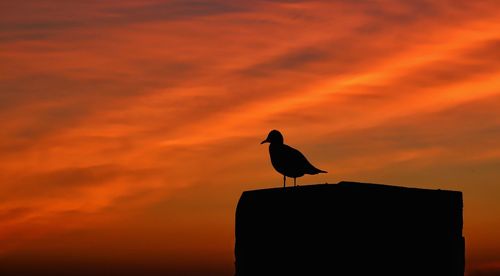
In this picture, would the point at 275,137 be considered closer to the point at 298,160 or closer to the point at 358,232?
the point at 298,160

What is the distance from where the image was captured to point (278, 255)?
8.13 meters

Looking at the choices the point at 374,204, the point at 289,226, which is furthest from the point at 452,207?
the point at 289,226

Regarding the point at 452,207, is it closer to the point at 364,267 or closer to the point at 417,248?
the point at 417,248

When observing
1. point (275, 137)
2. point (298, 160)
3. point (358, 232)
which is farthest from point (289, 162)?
point (358, 232)

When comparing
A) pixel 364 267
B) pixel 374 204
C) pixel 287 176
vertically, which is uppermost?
pixel 287 176

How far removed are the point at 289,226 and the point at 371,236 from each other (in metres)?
0.87

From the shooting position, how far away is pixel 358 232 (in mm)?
7547

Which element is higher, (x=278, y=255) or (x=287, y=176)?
(x=287, y=176)

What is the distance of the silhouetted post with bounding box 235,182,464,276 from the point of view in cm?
755

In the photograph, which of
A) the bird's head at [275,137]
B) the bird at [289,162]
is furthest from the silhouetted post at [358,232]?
the bird's head at [275,137]

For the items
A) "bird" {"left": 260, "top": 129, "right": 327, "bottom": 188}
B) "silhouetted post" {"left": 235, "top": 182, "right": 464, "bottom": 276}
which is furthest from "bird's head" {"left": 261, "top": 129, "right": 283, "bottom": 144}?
"silhouetted post" {"left": 235, "top": 182, "right": 464, "bottom": 276}

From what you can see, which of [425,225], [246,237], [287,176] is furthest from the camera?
[287,176]

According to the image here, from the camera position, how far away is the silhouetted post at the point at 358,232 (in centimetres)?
755

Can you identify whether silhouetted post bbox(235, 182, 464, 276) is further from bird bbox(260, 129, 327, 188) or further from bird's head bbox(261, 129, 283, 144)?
bird's head bbox(261, 129, 283, 144)
